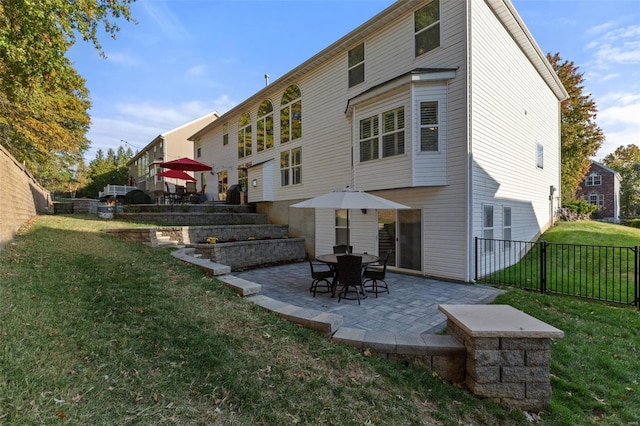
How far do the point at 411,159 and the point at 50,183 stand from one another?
3355cm

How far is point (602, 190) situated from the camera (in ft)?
98.5

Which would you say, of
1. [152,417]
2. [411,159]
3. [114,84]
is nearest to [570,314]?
[411,159]

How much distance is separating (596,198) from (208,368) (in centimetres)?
4069

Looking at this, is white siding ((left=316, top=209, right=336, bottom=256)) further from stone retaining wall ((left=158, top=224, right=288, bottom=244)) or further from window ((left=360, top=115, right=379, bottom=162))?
window ((left=360, top=115, right=379, bottom=162))

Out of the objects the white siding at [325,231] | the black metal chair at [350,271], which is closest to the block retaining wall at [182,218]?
the white siding at [325,231]

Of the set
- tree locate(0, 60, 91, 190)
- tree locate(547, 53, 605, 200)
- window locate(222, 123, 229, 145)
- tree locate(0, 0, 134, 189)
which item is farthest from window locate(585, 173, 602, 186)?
tree locate(0, 60, 91, 190)

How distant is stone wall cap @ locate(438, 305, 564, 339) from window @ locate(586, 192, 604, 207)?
122 ft

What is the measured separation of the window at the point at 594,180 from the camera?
99.6 feet

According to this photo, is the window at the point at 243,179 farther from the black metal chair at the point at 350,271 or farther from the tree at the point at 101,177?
the tree at the point at 101,177

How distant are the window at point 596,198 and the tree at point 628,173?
325 inches

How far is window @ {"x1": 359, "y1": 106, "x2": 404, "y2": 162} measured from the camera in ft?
28.2

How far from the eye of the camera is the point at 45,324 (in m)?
2.93

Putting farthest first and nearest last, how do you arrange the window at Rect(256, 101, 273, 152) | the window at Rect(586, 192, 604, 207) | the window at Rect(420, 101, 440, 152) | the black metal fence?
the window at Rect(586, 192, 604, 207) < the window at Rect(256, 101, 273, 152) < the window at Rect(420, 101, 440, 152) < the black metal fence

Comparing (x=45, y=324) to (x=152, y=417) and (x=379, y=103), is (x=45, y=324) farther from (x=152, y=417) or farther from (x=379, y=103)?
(x=379, y=103)
